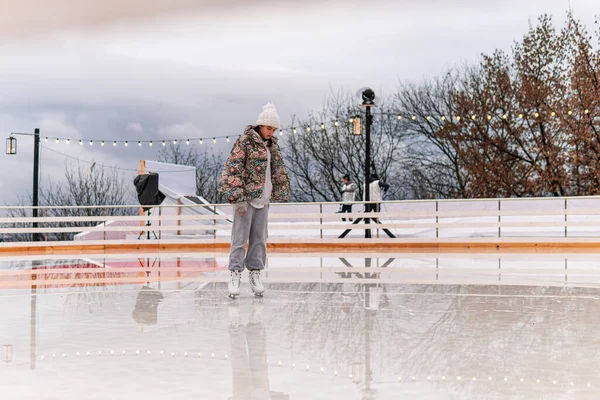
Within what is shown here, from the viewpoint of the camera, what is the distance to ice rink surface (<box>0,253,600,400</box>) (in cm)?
272

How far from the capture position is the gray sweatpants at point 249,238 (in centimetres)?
571

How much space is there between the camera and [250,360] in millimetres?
3221

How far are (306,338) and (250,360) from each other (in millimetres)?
637

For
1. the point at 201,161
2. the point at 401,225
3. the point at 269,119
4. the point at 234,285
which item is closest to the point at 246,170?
the point at 269,119

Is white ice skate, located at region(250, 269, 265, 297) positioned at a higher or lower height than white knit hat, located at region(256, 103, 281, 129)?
lower

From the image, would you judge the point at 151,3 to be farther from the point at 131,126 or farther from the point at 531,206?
the point at 131,126

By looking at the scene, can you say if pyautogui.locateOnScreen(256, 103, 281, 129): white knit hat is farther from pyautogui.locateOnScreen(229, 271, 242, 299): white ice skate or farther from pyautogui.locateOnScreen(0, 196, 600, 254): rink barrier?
pyautogui.locateOnScreen(0, 196, 600, 254): rink barrier

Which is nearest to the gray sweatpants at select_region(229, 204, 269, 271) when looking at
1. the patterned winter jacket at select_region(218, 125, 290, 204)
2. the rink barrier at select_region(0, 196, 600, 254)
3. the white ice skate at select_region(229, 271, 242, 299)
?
the white ice skate at select_region(229, 271, 242, 299)

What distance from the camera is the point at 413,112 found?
33.2 metres

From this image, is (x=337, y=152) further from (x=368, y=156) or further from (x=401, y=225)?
(x=401, y=225)

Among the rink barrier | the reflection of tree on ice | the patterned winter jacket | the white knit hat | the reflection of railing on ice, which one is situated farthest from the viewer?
the reflection of railing on ice

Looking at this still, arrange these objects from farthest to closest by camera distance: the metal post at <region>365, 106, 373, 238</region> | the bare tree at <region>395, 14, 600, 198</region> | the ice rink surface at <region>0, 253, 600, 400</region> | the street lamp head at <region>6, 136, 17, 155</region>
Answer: the bare tree at <region>395, 14, 600, 198</region> < the street lamp head at <region>6, 136, 17, 155</region> < the metal post at <region>365, 106, 373, 238</region> < the ice rink surface at <region>0, 253, 600, 400</region>

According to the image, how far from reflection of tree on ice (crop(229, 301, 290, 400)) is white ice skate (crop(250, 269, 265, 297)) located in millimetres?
1117

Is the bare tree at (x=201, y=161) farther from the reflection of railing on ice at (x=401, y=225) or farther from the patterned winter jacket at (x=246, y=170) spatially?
the patterned winter jacket at (x=246, y=170)
